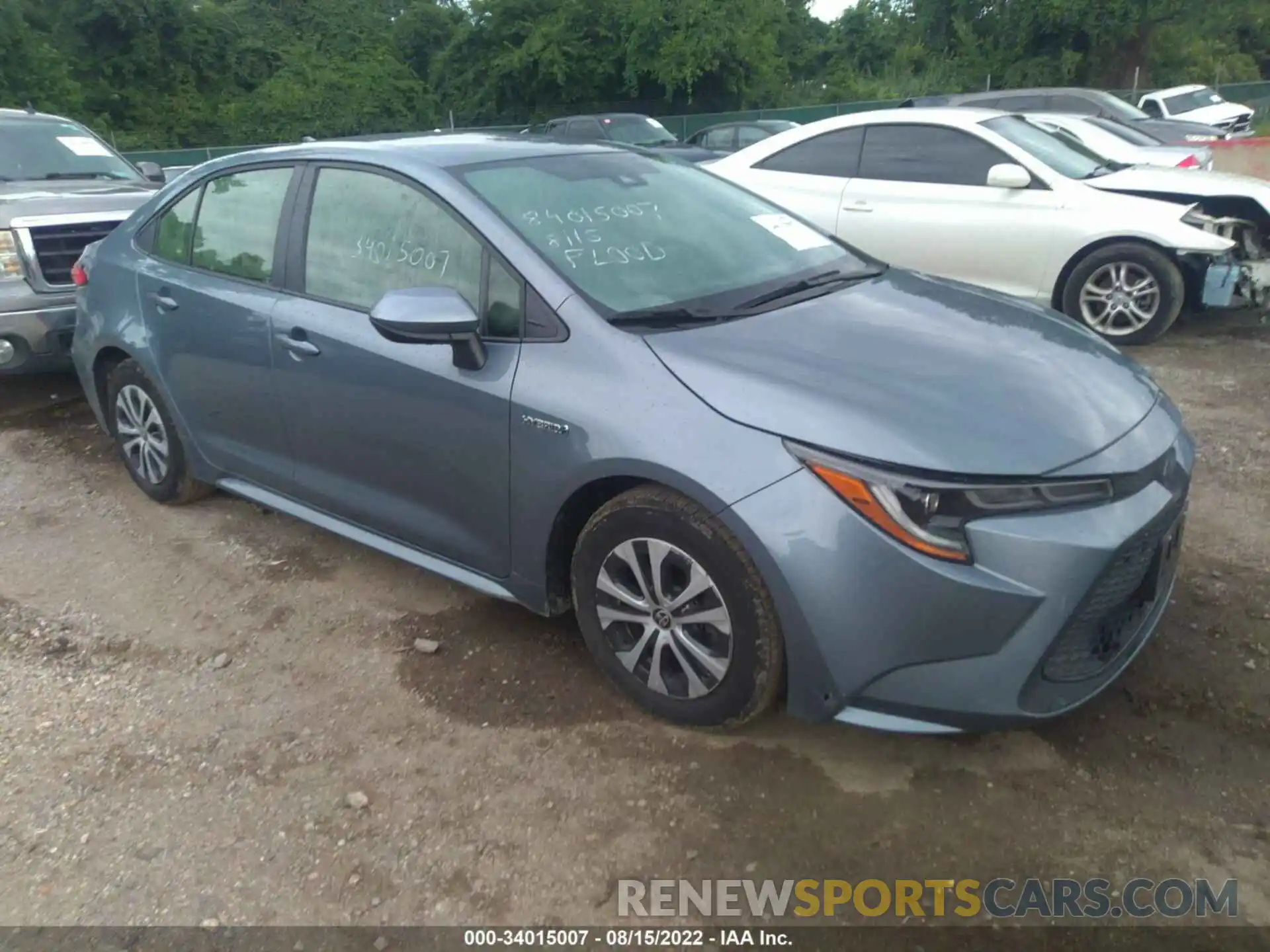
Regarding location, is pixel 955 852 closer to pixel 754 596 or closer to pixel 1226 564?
pixel 754 596

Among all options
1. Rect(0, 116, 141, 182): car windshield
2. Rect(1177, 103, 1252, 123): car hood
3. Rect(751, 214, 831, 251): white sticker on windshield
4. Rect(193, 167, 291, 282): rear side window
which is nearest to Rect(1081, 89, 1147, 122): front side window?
Rect(1177, 103, 1252, 123): car hood

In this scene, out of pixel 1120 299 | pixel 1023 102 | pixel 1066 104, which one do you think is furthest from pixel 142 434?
pixel 1066 104

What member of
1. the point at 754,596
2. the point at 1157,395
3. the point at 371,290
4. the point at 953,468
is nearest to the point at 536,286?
the point at 371,290

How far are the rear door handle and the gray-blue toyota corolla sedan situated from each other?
2 centimetres

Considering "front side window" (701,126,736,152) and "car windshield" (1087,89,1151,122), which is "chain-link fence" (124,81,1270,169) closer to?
"front side window" (701,126,736,152)

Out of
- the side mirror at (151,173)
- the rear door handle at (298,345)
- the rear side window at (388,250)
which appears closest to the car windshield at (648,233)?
the rear side window at (388,250)

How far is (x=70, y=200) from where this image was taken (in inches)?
253

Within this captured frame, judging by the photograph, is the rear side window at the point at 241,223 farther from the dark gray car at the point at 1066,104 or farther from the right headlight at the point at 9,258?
the dark gray car at the point at 1066,104

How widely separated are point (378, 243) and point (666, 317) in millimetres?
1150

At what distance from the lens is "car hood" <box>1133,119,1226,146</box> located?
45.0 feet

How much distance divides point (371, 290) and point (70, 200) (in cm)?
404

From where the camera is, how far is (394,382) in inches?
134

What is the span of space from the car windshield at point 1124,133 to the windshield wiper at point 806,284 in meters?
7.40

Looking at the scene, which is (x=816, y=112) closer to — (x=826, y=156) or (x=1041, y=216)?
(x=826, y=156)
